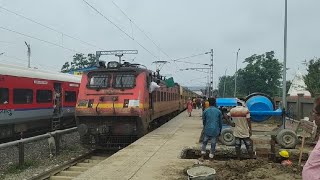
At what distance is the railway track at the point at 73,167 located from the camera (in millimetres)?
9820

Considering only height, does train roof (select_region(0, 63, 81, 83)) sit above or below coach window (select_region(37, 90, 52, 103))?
above

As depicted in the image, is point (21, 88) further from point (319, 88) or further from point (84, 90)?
point (319, 88)

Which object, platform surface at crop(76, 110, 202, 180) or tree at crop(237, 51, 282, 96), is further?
tree at crop(237, 51, 282, 96)

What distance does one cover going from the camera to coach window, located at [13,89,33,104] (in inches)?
609

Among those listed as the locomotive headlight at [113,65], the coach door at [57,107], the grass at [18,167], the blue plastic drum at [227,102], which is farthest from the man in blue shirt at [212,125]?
the coach door at [57,107]

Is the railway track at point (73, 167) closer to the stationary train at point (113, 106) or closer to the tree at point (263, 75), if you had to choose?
the stationary train at point (113, 106)

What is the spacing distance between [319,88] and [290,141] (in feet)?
50.4

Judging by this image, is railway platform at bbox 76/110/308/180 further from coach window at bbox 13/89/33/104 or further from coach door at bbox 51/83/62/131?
coach door at bbox 51/83/62/131

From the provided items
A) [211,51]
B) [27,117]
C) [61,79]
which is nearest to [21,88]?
[27,117]

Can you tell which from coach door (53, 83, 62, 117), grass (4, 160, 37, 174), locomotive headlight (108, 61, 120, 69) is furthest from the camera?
coach door (53, 83, 62, 117)

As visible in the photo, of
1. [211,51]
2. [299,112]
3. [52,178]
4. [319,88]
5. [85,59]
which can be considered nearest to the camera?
[52,178]

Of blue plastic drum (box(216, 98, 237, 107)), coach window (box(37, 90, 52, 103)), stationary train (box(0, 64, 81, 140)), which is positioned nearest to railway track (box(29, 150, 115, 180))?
stationary train (box(0, 64, 81, 140))

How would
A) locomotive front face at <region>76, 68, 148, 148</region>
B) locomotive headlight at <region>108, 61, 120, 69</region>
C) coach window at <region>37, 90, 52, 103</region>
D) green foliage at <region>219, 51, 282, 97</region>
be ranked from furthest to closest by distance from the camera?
green foliage at <region>219, 51, 282, 97</region>
coach window at <region>37, 90, 52, 103</region>
locomotive headlight at <region>108, 61, 120, 69</region>
locomotive front face at <region>76, 68, 148, 148</region>

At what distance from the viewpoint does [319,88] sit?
26.1 meters
